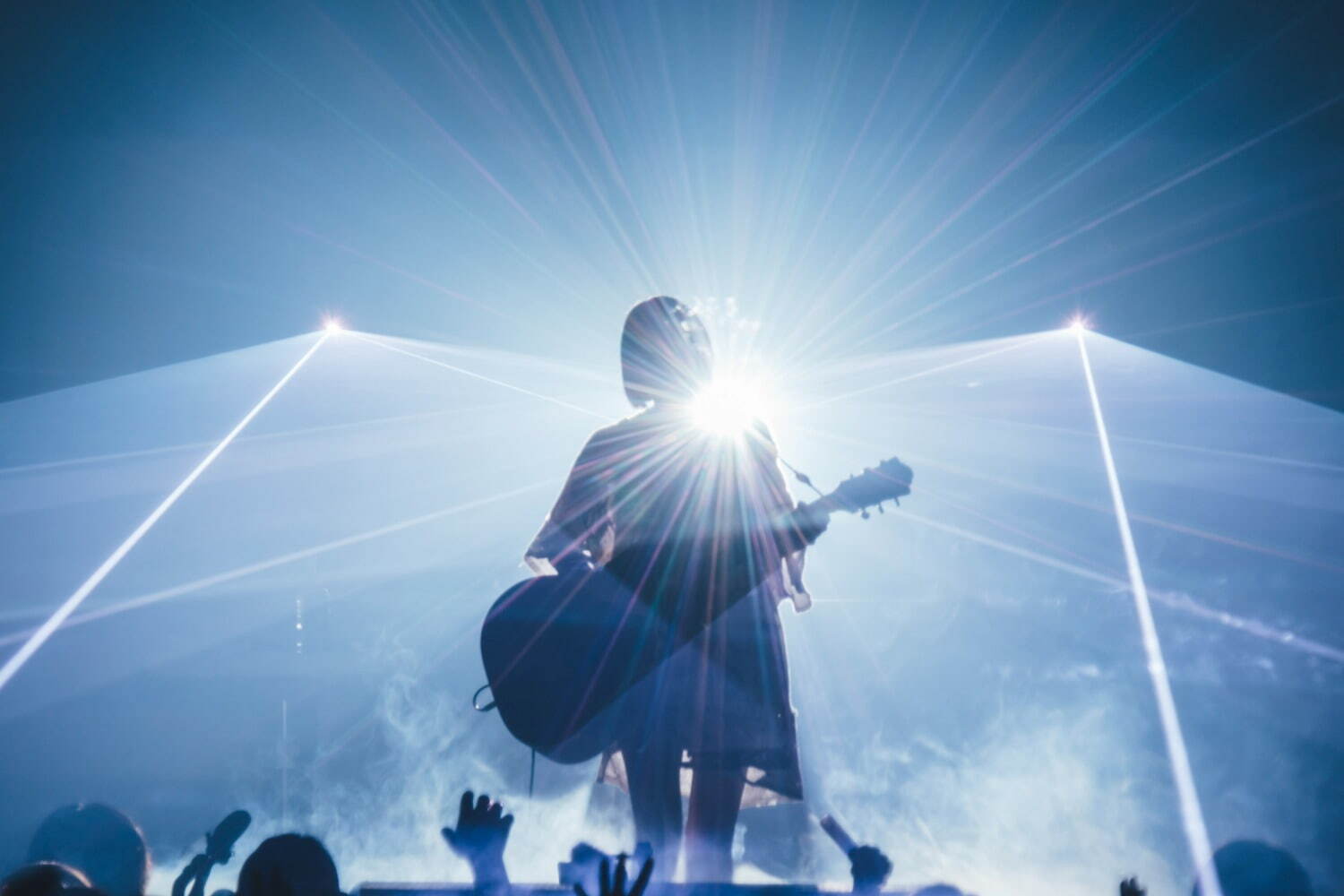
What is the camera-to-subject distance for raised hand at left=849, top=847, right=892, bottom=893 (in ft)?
6.82

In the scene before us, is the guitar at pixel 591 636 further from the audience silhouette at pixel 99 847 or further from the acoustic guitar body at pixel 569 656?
the audience silhouette at pixel 99 847

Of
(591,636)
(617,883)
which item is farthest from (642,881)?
(591,636)

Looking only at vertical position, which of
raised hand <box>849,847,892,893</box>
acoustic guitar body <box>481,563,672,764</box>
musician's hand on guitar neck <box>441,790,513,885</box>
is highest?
acoustic guitar body <box>481,563,672,764</box>

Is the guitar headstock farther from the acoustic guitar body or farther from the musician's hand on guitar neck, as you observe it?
the musician's hand on guitar neck

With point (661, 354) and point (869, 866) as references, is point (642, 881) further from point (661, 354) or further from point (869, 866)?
point (661, 354)

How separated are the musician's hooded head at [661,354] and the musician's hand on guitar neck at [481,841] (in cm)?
201

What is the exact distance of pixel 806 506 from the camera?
89.0 inches

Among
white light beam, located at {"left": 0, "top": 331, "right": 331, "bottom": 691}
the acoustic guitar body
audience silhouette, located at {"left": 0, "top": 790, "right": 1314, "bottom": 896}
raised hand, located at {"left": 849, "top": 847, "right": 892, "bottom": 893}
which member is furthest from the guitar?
white light beam, located at {"left": 0, "top": 331, "right": 331, "bottom": 691}

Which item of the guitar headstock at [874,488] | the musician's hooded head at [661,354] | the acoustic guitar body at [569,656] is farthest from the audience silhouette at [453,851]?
the musician's hooded head at [661,354]

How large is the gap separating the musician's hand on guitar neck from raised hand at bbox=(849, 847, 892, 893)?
1.57 m

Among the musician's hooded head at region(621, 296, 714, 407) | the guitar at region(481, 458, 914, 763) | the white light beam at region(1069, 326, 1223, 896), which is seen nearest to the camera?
the guitar at region(481, 458, 914, 763)

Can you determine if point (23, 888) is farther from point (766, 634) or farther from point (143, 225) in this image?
point (143, 225)

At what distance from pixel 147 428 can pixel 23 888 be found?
26.0 ft

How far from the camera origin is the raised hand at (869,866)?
2.08 meters
